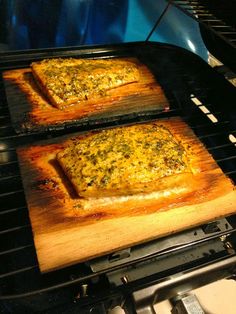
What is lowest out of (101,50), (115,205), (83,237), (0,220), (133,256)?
(133,256)

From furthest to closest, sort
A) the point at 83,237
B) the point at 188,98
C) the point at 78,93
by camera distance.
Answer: the point at 188,98
the point at 78,93
the point at 83,237

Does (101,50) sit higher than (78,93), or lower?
higher

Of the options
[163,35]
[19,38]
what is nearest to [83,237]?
[19,38]

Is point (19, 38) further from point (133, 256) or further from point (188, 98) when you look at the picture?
point (133, 256)

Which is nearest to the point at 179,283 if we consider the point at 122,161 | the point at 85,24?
→ the point at 122,161

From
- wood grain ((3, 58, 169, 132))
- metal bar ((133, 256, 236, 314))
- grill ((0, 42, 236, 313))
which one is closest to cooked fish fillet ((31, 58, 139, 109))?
wood grain ((3, 58, 169, 132))

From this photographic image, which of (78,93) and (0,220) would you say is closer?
(0,220)
